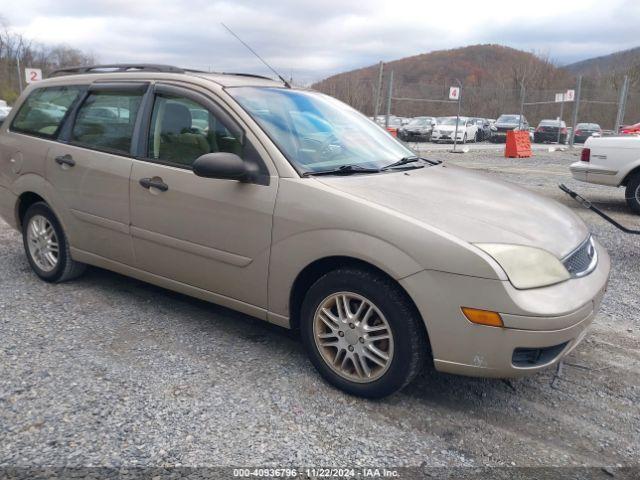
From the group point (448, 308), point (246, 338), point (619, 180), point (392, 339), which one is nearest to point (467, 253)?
point (448, 308)

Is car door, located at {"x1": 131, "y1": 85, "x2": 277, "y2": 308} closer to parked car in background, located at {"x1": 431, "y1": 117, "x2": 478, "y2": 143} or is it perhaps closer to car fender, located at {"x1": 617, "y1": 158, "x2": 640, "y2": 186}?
car fender, located at {"x1": 617, "y1": 158, "x2": 640, "y2": 186}

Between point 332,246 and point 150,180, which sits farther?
point 150,180

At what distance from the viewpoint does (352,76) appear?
84.8 feet

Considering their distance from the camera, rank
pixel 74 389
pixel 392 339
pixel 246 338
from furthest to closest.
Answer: pixel 246 338 < pixel 74 389 < pixel 392 339

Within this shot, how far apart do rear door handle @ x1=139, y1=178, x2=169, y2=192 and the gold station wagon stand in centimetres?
1

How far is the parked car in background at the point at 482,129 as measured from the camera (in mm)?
32844

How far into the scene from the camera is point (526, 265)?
2740 millimetres

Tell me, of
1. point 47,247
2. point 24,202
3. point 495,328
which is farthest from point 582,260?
point 24,202

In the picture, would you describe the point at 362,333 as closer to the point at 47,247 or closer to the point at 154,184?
the point at 154,184

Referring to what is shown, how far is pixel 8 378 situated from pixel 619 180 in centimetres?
836

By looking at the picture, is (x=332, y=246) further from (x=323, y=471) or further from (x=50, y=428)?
(x=50, y=428)

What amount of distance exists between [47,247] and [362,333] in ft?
10.1

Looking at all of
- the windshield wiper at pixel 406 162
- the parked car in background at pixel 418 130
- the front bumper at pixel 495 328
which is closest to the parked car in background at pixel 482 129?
the parked car in background at pixel 418 130

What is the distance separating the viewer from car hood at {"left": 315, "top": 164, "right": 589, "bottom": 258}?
9.46 feet
